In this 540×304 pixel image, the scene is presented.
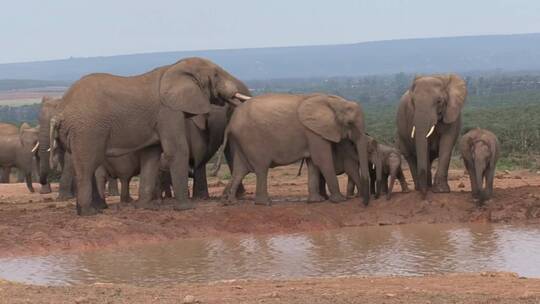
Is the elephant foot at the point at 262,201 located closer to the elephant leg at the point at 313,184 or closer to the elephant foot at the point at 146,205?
the elephant leg at the point at 313,184

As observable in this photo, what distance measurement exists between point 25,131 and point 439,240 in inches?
570

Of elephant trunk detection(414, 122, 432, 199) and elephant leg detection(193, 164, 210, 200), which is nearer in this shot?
elephant trunk detection(414, 122, 432, 199)

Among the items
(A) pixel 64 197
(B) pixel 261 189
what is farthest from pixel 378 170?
(A) pixel 64 197

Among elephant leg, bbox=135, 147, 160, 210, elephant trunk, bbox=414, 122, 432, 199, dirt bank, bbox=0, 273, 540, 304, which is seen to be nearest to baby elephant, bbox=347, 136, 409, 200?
elephant trunk, bbox=414, 122, 432, 199

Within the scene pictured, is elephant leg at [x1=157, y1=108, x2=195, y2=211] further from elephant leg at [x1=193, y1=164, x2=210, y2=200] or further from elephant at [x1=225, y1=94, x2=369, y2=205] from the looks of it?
elephant leg at [x1=193, y1=164, x2=210, y2=200]

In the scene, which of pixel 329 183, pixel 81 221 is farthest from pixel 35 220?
pixel 329 183

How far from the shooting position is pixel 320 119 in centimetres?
1697

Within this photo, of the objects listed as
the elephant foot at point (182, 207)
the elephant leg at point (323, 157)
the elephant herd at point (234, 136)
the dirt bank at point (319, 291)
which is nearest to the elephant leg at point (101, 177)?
the elephant herd at point (234, 136)

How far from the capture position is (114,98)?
53.1 ft

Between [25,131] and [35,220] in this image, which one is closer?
[35,220]

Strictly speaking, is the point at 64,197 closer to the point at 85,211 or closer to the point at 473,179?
the point at 85,211

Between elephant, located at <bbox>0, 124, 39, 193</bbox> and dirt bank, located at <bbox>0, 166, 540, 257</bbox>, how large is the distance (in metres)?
8.10

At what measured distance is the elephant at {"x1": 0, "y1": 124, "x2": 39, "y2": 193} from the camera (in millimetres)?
25812

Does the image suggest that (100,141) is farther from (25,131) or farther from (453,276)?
(25,131)
